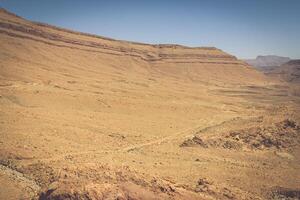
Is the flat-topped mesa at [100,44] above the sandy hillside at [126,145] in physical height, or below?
above

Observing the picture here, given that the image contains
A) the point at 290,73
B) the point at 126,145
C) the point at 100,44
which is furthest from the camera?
the point at 290,73

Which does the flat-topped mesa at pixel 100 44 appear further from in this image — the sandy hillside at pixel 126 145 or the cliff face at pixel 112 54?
the sandy hillside at pixel 126 145

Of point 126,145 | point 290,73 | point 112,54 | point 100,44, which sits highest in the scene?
point 100,44

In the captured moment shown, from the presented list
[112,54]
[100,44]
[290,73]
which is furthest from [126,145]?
[290,73]

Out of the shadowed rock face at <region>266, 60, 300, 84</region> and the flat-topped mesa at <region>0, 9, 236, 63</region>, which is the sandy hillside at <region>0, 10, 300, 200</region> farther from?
the shadowed rock face at <region>266, 60, 300, 84</region>

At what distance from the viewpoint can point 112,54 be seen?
87000 millimetres

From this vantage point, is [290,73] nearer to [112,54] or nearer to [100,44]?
[112,54]

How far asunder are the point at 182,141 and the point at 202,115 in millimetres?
13181

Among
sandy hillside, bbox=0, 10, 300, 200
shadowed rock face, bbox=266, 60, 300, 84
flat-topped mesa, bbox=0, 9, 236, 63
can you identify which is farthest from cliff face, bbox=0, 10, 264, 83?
shadowed rock face, bbox=266, 60, 300, 84

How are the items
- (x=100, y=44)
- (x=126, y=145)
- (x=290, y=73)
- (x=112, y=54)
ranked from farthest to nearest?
(x=290, y=73) < (x=100, y=44) < (x=112, y=54) < (x=126, y=145)

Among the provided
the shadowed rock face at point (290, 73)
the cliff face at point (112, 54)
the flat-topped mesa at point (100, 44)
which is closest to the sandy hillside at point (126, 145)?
the cliff face at point (112, 54)

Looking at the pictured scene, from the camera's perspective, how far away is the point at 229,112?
4412 centimetres

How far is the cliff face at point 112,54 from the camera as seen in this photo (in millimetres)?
63688

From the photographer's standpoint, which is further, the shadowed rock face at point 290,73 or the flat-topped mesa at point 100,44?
the shadowed rock face at point 290,73
